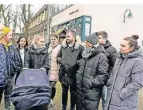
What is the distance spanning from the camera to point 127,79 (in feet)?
14.5

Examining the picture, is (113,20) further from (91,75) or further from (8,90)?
(91,75)

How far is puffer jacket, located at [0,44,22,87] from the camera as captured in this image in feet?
17.2

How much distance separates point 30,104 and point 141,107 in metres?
3.75

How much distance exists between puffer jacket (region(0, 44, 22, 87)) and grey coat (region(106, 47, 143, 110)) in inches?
69.4

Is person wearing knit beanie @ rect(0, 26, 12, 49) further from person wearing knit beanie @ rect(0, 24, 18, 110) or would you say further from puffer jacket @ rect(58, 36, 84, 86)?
puffer jacket @ rect(58, 36, 84, 86)

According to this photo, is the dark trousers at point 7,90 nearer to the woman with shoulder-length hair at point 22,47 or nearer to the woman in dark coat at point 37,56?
the woman in dark coat at point 37,56

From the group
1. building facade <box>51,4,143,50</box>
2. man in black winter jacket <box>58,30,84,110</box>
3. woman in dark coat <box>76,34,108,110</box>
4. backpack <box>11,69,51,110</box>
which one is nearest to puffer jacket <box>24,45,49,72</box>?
man in black winter jacket <box>58,30,84,110</box>

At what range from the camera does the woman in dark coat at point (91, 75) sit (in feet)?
16.4

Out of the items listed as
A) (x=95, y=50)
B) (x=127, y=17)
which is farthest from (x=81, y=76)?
(x=127, y=17)

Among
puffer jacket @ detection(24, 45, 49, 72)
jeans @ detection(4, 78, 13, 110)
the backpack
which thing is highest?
puffer jacket @ detection(24, 45, 49, 72)

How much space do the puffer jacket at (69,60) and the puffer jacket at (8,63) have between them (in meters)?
0.79

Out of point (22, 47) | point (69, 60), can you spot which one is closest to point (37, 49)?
point (22, 47)

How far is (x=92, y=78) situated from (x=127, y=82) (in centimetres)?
74

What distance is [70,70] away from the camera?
5.81 meters
